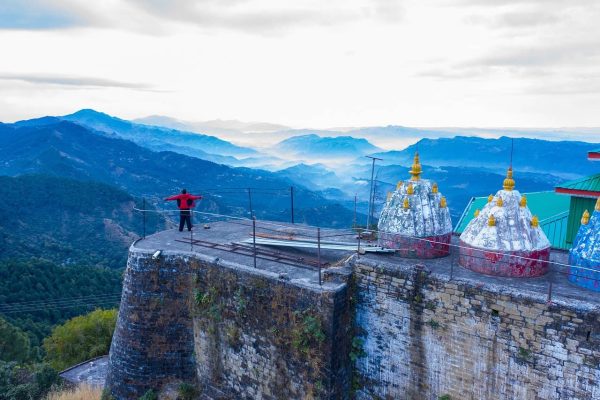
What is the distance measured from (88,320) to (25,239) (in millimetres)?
36332

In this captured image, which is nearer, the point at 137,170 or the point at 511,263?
the point at 511,263

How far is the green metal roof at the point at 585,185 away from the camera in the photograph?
45.5 ft

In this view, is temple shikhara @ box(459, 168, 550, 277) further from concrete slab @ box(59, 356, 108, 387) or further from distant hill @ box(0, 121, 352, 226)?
distant hill @ box(0, 121, 352, 226)

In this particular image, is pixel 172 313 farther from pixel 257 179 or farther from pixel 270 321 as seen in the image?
pixel 257 179

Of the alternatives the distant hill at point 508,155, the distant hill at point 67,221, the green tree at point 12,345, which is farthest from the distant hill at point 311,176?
the green tree at point 12,345

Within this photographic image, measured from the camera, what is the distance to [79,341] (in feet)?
66.1

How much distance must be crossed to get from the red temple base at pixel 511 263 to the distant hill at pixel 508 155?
95.8 metres

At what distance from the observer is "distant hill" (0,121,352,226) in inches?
3471

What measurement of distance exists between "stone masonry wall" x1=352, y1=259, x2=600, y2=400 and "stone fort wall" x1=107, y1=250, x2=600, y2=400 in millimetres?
20

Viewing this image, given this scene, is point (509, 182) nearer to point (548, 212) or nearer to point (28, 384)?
point (548, 212)

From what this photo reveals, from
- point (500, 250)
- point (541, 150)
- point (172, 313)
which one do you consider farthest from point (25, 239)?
point (541, 150)

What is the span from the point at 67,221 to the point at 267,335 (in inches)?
2316

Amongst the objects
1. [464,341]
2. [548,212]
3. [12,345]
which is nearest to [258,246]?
[464,341]

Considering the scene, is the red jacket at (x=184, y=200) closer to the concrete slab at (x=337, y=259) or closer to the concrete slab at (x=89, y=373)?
the concrete slab at (x=337, y=259)
